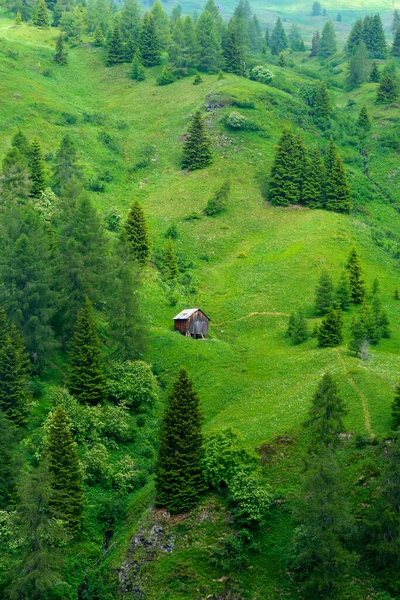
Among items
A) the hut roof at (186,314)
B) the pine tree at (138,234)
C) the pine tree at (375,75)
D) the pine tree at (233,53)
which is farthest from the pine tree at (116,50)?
the hut roof at (186,314)

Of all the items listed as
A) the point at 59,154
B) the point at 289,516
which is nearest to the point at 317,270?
the point at 59,154

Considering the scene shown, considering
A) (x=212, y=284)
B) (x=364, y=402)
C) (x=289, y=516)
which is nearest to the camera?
(x=289, y=516)

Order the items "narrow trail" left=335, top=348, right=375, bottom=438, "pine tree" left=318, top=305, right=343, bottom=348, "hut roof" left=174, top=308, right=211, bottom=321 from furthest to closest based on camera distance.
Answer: "hut roof" left=174, top=308, right=211, bottom=321 < "pine tree" left=318, top=305, right=343, bottom=348 < "narrow trail" left=335, top=348, right=375, bottom=438

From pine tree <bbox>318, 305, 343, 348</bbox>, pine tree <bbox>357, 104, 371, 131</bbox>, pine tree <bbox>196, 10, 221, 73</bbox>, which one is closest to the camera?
pine tree <bbox>318, 305, 343, 348</bbox>

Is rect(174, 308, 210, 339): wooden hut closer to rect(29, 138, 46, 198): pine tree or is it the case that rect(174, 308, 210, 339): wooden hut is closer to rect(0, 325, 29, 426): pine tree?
rect(0, 325, 29, 426): pine tree

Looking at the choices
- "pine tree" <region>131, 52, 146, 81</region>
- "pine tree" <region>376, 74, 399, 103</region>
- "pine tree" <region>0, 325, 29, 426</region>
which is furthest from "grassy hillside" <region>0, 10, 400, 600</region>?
"pine tree" <region>0, 325, 29, 426</region>

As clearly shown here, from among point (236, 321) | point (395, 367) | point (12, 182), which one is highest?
point (12, 182)

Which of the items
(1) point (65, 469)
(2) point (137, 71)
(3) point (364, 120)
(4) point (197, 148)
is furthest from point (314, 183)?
(1) point (65, 469)

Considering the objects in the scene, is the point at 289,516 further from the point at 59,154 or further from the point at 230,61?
the point at 230,61
